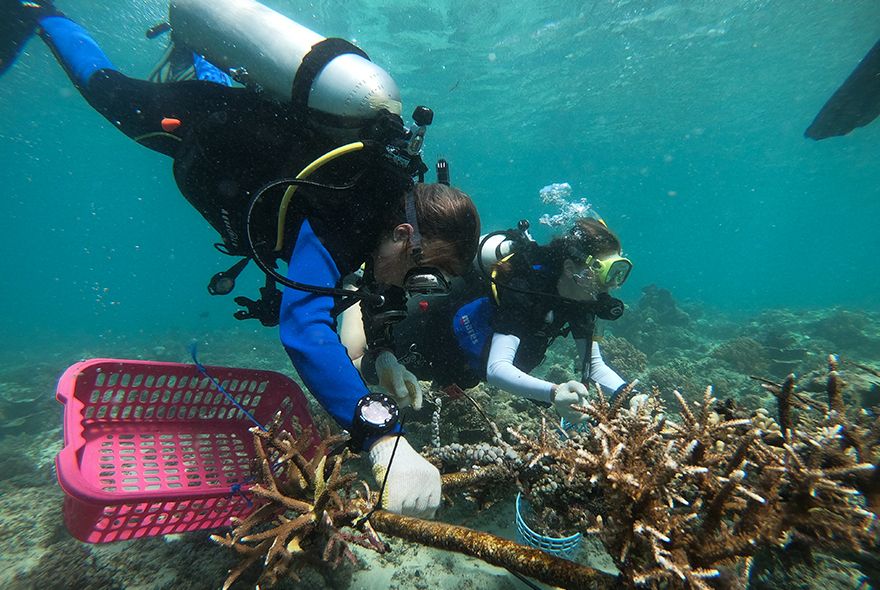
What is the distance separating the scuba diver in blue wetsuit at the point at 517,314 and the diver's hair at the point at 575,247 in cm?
1

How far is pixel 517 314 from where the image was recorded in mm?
4191

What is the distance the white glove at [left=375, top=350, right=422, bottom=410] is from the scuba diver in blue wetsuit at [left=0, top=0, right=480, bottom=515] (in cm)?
3

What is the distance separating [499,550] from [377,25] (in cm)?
2845

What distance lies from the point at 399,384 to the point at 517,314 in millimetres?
1580

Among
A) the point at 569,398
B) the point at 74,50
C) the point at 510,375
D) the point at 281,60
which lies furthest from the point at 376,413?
the point at 74,50

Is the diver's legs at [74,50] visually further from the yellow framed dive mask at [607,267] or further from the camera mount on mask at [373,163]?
the yellow framed dive mask at [607,267]

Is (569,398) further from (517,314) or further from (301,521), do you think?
(301,521)

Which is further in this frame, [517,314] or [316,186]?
[517,314]

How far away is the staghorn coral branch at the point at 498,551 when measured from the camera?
1.42 m

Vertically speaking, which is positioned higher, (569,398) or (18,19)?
(18,19)

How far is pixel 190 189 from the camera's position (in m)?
3.63

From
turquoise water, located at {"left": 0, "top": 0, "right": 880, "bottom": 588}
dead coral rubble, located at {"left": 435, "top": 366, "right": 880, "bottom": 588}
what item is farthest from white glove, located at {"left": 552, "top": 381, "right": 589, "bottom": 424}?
turquoise water, located at {"left": 0, "top": 0, "right": 880, "bottom": 588}

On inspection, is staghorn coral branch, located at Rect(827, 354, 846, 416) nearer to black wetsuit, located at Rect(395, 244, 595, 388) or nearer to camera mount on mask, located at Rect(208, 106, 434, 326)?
black wetsuit, located at Rect(395, 244, 595, 388)

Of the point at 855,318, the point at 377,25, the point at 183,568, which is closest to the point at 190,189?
the point at 183,568
